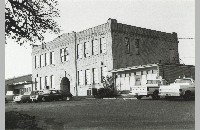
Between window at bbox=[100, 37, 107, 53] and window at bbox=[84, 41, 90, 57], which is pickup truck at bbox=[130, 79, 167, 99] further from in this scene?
window at bbox=[84, 41, 90, 57]

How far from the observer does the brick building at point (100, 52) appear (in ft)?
112

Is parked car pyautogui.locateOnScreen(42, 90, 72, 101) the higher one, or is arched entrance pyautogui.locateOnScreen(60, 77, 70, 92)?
arched entrance pyautogui.locateOnScreen(60, 77, 70, 92)

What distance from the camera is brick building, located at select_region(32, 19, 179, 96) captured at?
34.2 metres

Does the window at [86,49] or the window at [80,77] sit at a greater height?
the window at [86,49]

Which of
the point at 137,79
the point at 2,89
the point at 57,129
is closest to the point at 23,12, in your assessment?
the point at 57,129

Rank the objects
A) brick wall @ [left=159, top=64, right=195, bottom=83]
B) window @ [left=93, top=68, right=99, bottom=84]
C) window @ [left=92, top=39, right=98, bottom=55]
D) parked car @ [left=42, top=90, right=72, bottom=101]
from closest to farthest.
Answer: parked car @ [left=42, top=90, right=72, bottom=101] < brick wall @ [left=159, top=64, right=195, bottom=83] < window @ [left=93, top=68, right=99, bottom=84] < window @ [left=92, top=39, right=98, bottom=55]

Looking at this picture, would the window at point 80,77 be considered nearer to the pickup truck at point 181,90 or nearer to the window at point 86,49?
the window at point 86,49

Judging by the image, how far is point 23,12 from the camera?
42.1 feet

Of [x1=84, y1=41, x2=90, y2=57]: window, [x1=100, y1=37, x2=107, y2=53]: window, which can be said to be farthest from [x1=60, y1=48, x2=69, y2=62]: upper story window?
[x1=100, y1=37, x2=107, y2=53]: window

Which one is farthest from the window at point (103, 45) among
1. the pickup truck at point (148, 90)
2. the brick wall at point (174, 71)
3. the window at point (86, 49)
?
the pickup truck at point (148, 90)

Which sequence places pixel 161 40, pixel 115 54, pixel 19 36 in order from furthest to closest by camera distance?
1. pixel 161 40
2. pixel 115 54
3. pixel 19 36

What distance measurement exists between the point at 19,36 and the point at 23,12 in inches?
42.3

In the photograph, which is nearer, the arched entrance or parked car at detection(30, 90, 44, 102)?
parked car at detection(30, 90, 44, 102)

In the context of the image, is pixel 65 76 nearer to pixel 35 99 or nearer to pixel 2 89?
pixel 35 99
